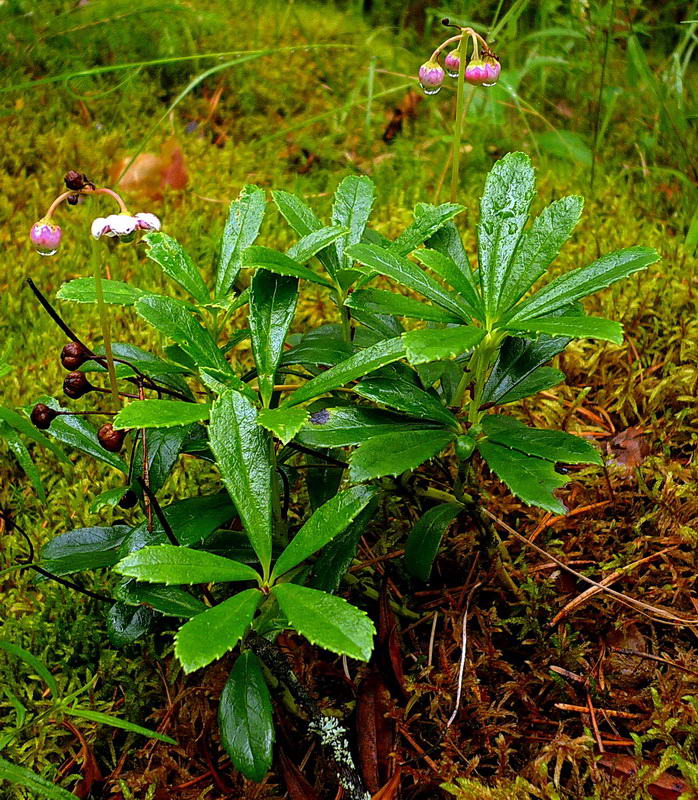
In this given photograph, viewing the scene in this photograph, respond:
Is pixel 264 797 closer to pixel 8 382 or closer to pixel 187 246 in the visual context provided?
pixel 8 382

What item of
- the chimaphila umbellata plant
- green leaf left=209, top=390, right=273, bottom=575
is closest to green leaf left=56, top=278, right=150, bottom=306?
the chimaphila umbellata plant

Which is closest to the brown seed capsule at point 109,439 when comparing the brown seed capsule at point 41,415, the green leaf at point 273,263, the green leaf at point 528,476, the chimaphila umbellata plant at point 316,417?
the chimaphila umbellata plant at point 316,417

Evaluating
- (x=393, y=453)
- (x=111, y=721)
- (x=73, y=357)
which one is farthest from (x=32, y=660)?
(x=393, y=453)

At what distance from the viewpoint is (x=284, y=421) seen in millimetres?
1064

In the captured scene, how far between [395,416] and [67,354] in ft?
1.84

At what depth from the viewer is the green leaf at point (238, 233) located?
4.52 ft

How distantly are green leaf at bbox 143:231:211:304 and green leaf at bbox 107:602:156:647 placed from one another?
547 millimetres

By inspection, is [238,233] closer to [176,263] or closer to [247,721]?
[176,263]

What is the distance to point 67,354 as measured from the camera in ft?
4.14

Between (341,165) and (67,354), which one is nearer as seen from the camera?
(67,354)

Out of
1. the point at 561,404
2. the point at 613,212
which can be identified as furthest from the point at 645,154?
the point at 561,404

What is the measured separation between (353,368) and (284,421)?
154 millimetres

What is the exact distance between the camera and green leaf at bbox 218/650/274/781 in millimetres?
1087

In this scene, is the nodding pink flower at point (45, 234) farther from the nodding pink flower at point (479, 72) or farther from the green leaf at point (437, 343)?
the nodding pink flower at point (479, 72)
